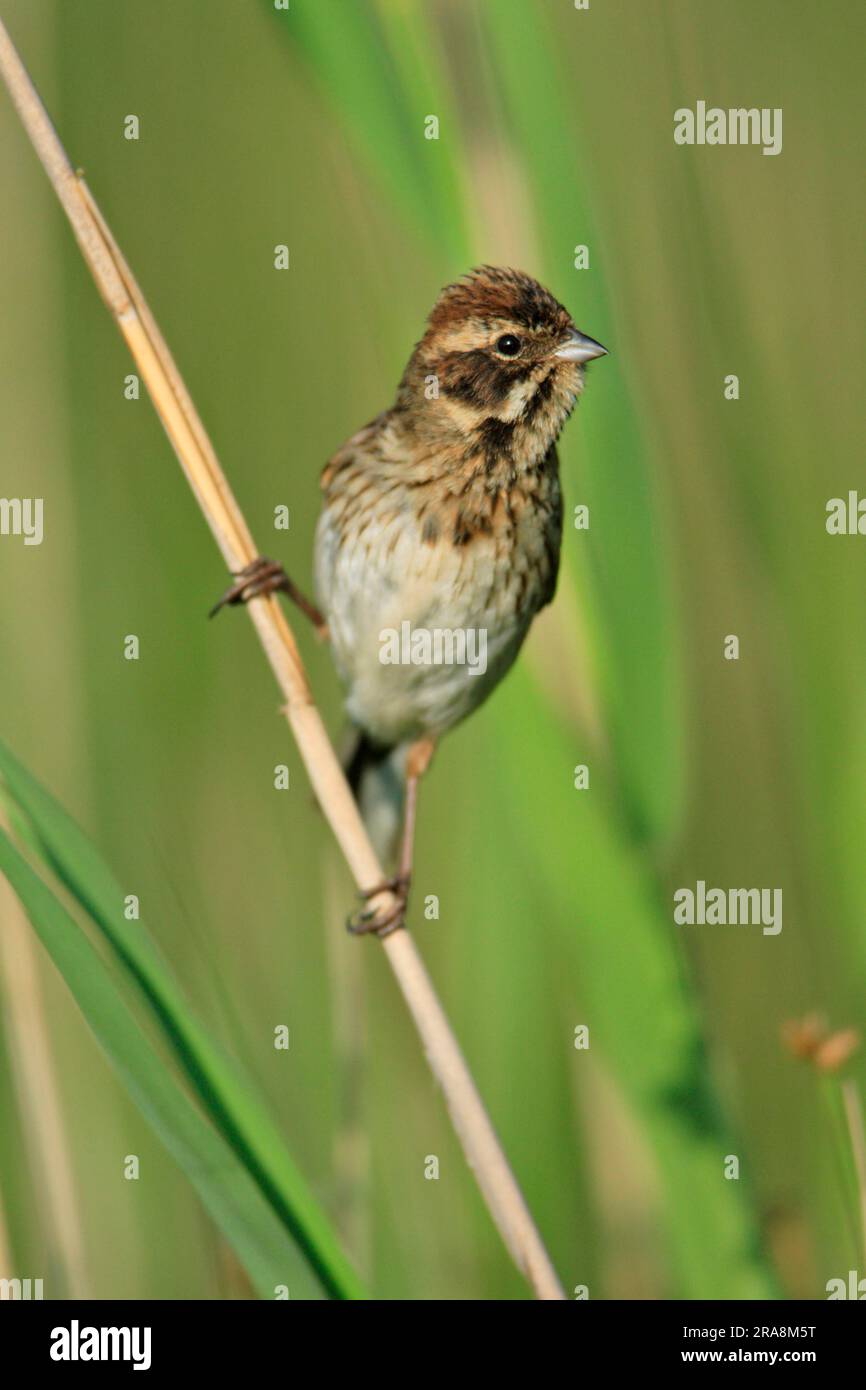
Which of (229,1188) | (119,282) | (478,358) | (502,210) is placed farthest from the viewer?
(478,358)

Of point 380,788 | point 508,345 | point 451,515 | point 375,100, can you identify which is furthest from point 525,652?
point 380,788

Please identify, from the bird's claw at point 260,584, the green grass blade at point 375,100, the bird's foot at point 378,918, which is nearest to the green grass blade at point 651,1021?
the bird's foot at point 378,918

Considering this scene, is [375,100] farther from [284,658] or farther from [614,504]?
[284,658]

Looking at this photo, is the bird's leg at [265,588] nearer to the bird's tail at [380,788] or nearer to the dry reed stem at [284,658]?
the dry reed stem at [284,658]

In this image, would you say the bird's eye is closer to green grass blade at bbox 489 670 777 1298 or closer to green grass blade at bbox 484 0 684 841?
green grass blade at bbox 484 0 684 841

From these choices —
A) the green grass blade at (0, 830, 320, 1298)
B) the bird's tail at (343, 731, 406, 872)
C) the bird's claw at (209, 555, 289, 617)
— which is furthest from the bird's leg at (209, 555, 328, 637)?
the green grass blade at (0, 830, 320, 1298)

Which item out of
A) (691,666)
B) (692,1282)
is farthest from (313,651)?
(692,1282)

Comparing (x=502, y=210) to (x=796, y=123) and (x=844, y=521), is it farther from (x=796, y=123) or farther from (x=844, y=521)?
(x=796, y=123)
